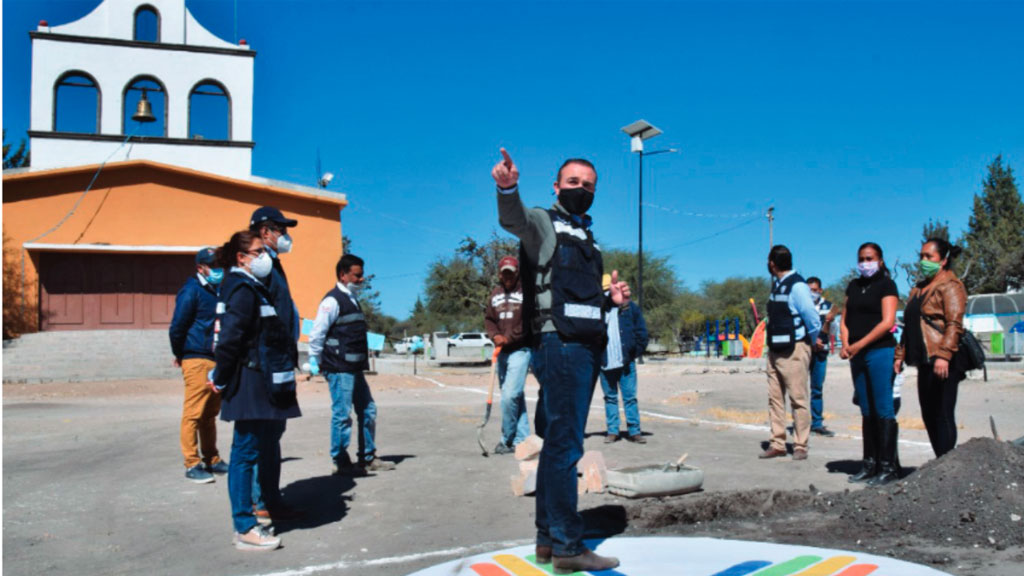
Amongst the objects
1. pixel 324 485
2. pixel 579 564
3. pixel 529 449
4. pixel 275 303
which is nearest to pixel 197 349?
pixel 324 485

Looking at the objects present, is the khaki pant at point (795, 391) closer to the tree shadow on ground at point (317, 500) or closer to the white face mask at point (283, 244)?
the tree shadow on ground at point (317, 500)

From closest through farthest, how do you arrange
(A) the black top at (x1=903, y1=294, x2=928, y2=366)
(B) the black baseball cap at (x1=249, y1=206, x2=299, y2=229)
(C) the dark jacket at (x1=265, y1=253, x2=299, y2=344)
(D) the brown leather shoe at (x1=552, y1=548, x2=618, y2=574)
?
(D) the brown leather shoe at (x1=552, y1=548, x2=618, y2=574)
(C) the dark jacket at (x1=265, y1=253, x2=299, y2=344)
(B) the black baseball cap at (x1=249, y1=206, x2=299, y2=229)
(A) the black top at (x1=903, y1=294, x2=928, y2=366)

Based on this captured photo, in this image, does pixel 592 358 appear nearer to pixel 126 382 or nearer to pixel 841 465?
pixel 841 465

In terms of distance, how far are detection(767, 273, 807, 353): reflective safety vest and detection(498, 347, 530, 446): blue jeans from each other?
94.1 inches

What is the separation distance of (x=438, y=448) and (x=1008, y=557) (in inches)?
221

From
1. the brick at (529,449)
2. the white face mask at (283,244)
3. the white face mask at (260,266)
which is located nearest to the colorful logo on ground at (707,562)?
the brick at (529,449)

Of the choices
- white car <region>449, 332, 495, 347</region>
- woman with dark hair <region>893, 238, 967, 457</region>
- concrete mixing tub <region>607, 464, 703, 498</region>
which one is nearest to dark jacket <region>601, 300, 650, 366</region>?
concrete mixing tub <region>607, 464, 703, 498</region>

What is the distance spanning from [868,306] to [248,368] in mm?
Answer: 5009

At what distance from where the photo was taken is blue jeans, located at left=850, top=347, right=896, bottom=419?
661 cm

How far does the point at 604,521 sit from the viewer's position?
210 inches

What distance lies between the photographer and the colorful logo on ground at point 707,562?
4012mm

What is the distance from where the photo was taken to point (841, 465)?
7461mm

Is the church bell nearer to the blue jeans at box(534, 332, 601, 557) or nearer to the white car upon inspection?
the blue jeans at box(534, 332, 601, 557)

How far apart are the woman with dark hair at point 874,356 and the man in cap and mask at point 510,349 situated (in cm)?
292
